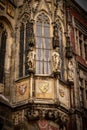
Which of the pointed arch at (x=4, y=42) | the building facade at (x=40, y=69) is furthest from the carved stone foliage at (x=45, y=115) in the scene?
the pointed arch at (x=4, y=42)

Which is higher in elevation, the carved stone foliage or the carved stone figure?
the carved stone figure

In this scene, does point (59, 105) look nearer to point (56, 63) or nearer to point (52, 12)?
point (56, 63)

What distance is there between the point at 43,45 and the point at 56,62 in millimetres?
1602

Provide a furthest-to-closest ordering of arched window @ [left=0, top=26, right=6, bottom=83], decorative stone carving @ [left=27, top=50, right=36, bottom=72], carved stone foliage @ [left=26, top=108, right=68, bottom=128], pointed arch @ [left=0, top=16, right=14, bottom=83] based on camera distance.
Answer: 1. pointed arch @ [left=0, top=16, right=14, bottom=83]
2. arched window @ [left=0, top=26, right=6, bottom=83]
3. decorative stone carving @ [left=27, top=50, right=36, bottom=72]
4. carved stone foliage @ [left=26, top=108, right=68, bottom=128]

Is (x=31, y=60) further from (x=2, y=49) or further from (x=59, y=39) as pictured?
(x=59, y=39)

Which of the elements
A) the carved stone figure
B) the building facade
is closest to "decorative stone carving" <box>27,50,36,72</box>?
the building facade

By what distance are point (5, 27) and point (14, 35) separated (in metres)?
0.74

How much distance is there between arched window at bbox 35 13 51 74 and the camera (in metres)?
18.8

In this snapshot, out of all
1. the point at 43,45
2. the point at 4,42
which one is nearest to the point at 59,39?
the point at 43,45

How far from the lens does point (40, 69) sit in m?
18.7

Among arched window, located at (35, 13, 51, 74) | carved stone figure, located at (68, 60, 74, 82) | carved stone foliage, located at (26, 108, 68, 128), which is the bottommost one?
carved stone foliage, located at (26, 108, 68, 128)

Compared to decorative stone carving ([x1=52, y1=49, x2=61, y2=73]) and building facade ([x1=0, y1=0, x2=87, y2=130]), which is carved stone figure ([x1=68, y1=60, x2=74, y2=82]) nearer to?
building facade ([x1=0, y1=0, x2=87, y2=130])

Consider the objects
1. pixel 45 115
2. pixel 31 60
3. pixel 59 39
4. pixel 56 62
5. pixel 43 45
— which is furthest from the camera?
pixel 59 39

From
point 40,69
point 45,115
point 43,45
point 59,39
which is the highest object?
point 59,39
